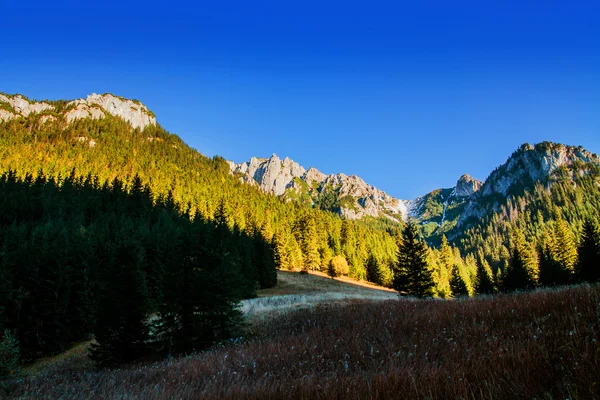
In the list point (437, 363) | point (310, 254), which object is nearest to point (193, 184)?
point (310, 254)

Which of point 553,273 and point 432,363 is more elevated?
point 432,363

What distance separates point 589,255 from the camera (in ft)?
121

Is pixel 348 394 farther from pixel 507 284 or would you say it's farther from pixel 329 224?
pixel 329 224

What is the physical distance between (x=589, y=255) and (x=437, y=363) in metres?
47.5

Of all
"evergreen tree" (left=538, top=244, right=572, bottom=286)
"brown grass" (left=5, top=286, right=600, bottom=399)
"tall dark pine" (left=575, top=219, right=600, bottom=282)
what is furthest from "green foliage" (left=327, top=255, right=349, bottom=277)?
"brown grass" (left=5, top=286, right=600, bottom=399)

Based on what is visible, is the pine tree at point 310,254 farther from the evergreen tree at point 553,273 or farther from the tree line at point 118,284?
the evergreen tree at point 553,273

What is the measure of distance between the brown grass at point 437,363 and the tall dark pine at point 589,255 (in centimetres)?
4265

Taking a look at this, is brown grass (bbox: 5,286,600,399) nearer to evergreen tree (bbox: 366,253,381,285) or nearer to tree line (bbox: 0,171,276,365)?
tree line (bbox: 0,171,276,365)

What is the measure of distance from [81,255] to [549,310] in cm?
5077

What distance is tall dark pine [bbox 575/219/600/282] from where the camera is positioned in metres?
36.1

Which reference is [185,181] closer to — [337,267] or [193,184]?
[193,184]

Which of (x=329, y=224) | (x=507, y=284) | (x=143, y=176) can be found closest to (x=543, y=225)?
(x=329, y=224)

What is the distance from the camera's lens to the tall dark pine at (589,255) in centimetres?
3612

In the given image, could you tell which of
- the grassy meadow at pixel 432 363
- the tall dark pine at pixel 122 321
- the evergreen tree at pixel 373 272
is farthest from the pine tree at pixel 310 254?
the grassy meadow at pixel 432 363
